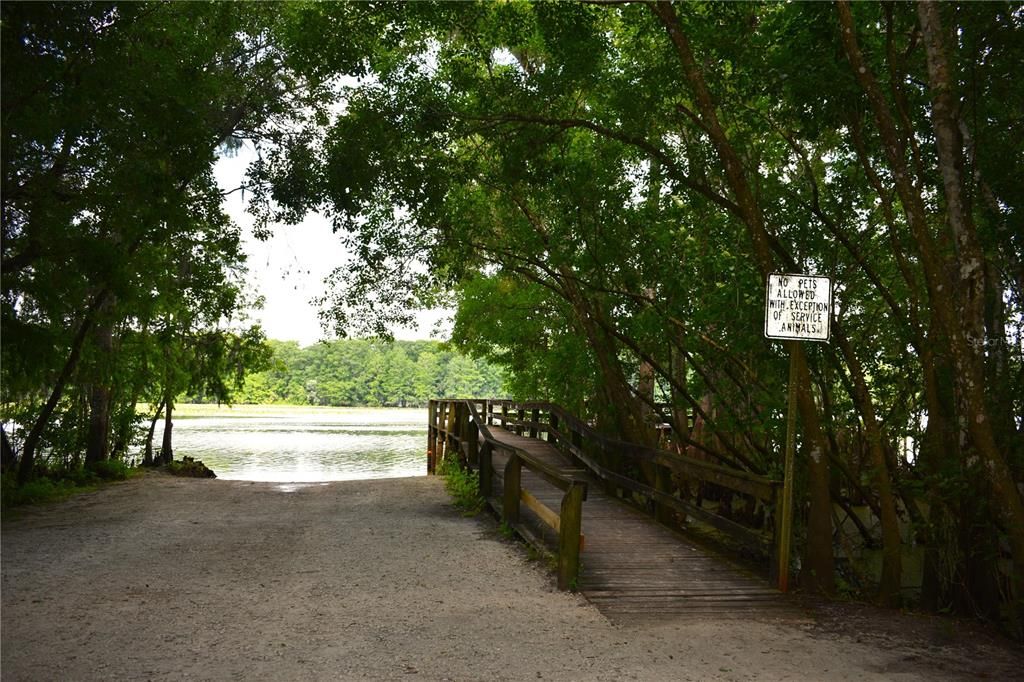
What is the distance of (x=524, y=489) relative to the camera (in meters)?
10.6

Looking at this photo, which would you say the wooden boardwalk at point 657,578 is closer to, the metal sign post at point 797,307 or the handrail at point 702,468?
the handrail at point 702,468

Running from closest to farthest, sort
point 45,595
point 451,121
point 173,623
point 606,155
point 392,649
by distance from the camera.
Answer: point 392,649, point 173,623, point 45,595, point 451,121, point 606,155

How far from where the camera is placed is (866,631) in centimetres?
561

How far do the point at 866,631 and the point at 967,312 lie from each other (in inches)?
90.6

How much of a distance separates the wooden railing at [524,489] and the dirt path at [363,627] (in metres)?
0.32

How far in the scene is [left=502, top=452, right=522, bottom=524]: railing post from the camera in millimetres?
8812

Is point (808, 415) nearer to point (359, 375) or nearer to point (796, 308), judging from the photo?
point (796, 308)

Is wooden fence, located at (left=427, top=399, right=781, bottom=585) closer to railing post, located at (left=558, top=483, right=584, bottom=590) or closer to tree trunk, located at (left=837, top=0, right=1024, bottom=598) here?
railing post, located at (left=558, top=483, right=584, bottom=590)

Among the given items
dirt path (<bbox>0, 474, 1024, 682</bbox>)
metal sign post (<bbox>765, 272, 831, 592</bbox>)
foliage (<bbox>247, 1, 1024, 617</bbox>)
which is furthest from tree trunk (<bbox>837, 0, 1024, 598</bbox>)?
dirt path (<bbox>0, 474, 1024, 682</bbox>)

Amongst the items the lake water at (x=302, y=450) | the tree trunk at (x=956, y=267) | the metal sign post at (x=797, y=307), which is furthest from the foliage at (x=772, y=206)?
the lake water at (x=302, y=450)

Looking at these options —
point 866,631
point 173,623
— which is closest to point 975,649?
point 866,631

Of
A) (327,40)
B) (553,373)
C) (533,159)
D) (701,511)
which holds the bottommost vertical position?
(701,511)

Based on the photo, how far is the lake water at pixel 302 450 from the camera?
25.7m

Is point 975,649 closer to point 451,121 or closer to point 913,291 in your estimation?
point 913,291
